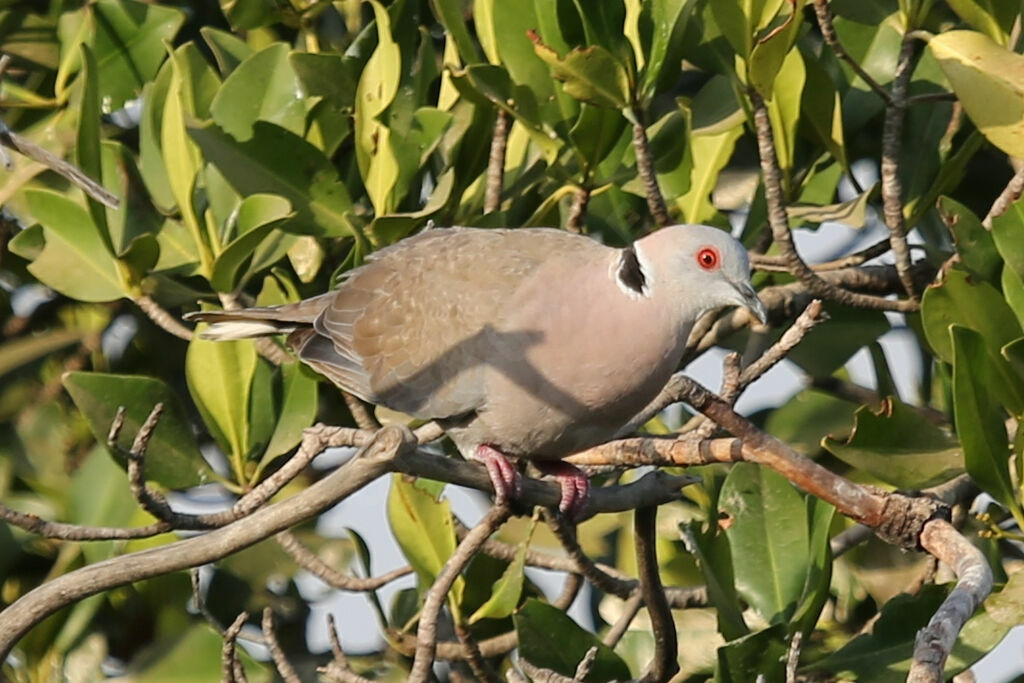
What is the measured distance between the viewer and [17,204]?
463 centimetres

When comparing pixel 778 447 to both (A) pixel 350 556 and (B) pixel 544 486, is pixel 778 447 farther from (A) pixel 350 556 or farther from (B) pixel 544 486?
(A) pixel 350 556

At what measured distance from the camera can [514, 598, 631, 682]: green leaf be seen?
3285mm

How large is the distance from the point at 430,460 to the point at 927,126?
1.83m

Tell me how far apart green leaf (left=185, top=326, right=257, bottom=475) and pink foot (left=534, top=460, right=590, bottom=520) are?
76 centimetres

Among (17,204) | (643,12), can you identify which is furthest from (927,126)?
(17,204)

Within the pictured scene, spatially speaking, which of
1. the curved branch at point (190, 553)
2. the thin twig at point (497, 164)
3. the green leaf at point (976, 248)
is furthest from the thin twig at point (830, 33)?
the curved branch at point (190, 553)

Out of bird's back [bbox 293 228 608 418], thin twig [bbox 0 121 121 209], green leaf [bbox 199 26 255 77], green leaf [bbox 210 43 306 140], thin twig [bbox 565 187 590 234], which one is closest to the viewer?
thin twig [bbox 0 121 121 209]

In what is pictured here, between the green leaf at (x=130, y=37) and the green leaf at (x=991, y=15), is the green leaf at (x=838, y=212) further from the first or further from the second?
the green leaf at (x=130, y=37)

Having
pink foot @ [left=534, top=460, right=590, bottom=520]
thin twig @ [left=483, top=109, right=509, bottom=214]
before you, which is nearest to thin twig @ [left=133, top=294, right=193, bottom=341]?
thin twig @ [left=483, top=109, right=509, bottom=214]

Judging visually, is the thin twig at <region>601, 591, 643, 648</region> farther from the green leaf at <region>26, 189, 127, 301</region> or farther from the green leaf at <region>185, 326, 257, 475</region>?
the green leaf at <region>26, 189, 127, 301</region>

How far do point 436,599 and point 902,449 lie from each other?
1053mm

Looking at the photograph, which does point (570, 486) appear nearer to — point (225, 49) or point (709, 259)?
point (709, 259)

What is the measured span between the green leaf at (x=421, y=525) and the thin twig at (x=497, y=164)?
2.35ft

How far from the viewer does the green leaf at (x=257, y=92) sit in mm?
3914
